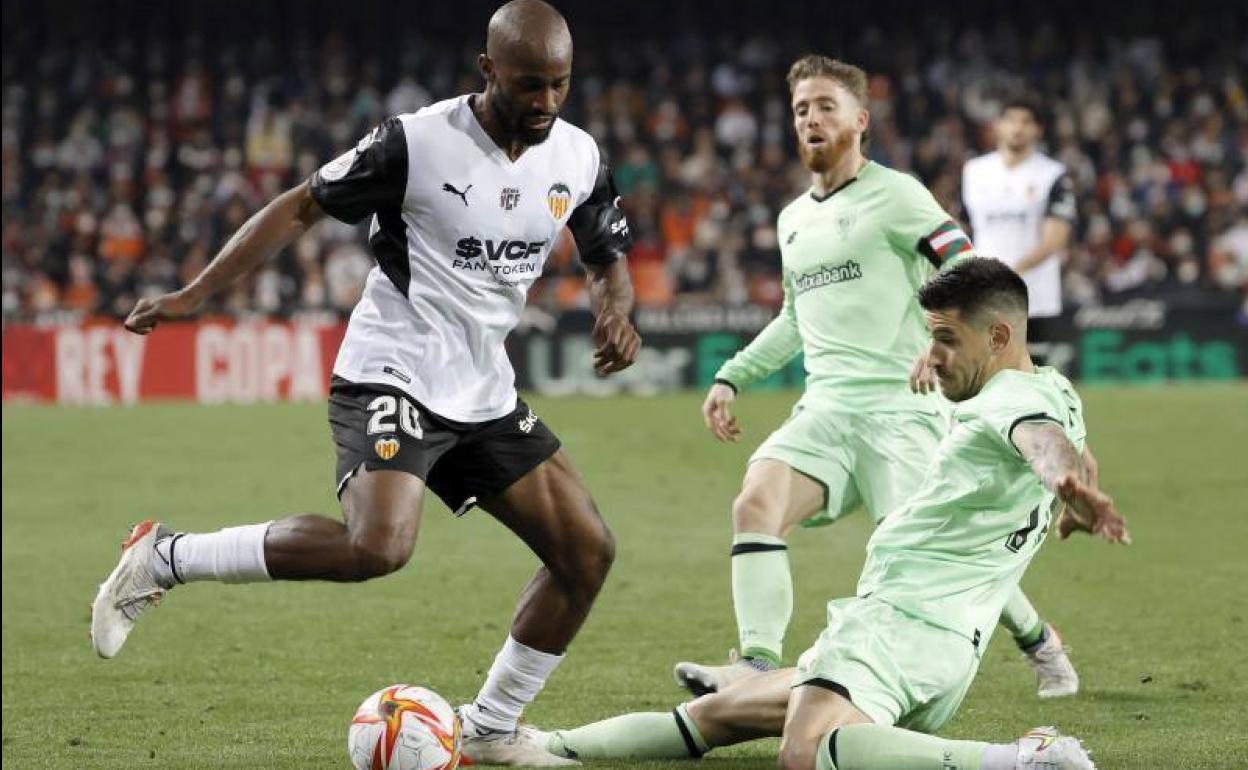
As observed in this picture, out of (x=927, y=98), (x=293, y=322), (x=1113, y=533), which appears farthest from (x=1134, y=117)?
(x=1113, y=533)

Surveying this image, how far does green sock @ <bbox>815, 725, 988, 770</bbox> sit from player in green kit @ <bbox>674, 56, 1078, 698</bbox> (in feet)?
6.03

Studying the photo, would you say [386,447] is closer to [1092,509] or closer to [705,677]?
[705,677]

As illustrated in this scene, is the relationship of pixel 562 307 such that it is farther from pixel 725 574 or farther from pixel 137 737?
pixel 137 737

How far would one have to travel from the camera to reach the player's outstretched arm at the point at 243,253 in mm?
5590

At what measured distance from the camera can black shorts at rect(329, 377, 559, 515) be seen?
5.61 meters

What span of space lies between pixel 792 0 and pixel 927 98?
12.1 feet

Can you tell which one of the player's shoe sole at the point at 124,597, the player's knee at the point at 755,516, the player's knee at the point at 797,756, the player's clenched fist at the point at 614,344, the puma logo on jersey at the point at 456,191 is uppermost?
the puma logo on jersey at the point at 456,191

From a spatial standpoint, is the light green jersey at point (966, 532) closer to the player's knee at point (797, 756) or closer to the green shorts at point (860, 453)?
the player's knee at point (797, 756)

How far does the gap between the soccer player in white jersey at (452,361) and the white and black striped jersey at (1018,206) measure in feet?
19.2

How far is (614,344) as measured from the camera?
19.3 feet

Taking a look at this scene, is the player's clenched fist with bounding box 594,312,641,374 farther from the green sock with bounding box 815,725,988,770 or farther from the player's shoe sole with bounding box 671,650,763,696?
the green sock with bounding box 815,725,988,770

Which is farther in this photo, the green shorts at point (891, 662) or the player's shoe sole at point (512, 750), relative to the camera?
the player's shoe sole at point (512, 750)

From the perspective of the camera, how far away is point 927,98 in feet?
97.5

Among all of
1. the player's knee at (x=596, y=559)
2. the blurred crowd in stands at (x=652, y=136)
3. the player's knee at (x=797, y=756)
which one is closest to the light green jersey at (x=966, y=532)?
the player's knee at (x=797, y=756)
